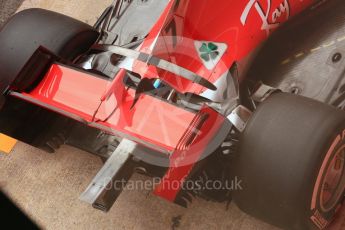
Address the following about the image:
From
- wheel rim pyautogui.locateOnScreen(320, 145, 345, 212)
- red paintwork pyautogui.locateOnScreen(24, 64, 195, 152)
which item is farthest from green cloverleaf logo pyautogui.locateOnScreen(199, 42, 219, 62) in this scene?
wheel rim pyautogui.locateOnScreen(320, 145, 345, 212)

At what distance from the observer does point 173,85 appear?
1.35 meters

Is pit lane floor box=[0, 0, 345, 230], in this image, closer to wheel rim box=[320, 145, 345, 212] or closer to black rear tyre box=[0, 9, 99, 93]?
wheel rim box=[320, 145, 345, 212]

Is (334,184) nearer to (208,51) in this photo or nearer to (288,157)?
(288,157)

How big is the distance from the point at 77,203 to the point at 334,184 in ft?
3.22

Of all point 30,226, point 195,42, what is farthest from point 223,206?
point 30,226

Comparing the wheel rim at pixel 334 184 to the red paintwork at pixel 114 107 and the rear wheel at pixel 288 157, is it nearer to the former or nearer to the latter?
the rear wheel at pixel 288 157

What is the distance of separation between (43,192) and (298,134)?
1.14 m

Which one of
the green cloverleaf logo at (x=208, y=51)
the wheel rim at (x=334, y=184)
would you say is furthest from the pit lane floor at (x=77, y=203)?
the green cloverleaf logo at (x=208, y=51)

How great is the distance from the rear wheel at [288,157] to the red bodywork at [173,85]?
0.46 feet

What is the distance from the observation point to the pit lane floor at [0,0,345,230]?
1.62 m

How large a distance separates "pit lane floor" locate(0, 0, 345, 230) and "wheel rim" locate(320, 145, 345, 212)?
145mm

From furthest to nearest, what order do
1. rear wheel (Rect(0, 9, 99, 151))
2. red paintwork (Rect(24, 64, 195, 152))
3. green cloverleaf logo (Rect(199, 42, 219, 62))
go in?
rear wheel (Rect(0, 9, 99, 151))
green cloverleaf logo (Rect(199, 42, 219, 62))
red paintwork (Rect(24, 64, 195, 152))

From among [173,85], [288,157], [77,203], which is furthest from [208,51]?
[77,203]

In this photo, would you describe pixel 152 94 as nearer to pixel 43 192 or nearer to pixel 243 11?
pixel 243 11
